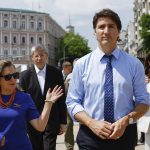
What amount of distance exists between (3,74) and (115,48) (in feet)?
3.82

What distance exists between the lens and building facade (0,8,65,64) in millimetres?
144500

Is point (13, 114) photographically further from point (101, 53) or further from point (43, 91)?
point (43, 91)

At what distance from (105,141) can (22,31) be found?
479 ft

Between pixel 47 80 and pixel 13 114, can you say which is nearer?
pixel 13 114

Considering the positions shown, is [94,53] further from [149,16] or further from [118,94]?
[149,16]

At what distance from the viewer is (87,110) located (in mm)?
4168

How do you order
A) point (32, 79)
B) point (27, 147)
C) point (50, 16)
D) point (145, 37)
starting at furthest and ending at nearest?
point (50, 16) → point (145, 37) → point (32, 79) → point (27, 147)

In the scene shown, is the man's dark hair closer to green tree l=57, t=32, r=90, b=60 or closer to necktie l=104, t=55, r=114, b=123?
necktie l=104, t=55, r=114, b=123

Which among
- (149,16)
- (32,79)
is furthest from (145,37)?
(32,79)

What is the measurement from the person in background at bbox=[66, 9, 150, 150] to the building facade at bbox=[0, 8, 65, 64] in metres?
138

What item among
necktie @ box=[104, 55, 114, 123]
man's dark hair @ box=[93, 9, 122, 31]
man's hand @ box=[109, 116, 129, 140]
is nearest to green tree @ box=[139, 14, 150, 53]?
man's dark hair @ box=[93, 9, 122, 31]

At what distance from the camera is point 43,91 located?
23.8ft

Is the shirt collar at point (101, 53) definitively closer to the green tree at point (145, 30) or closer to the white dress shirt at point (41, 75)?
the white dress shirt at point (41, 75)

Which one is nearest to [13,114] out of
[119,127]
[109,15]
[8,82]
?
[8,82]
